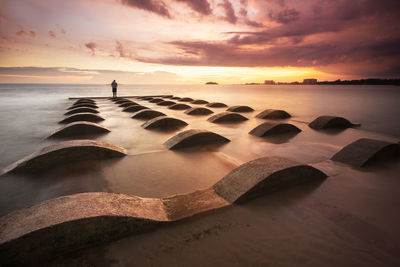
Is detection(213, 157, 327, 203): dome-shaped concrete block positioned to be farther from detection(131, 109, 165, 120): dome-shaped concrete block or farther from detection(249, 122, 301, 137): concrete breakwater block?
detection(131, 109, 165, 120): dome-shaped concrete block

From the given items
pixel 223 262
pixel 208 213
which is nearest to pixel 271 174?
pixel 208 213

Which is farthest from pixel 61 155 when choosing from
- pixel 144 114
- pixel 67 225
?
pixel 144 114

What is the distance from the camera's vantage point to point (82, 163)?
264 inches

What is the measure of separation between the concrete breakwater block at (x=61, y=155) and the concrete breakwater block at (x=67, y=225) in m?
3.58

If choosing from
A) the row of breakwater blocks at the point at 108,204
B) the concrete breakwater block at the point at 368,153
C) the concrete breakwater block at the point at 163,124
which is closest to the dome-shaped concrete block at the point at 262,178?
the row of breakwater blocks at the point at 108,204

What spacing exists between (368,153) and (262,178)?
15.4 feet

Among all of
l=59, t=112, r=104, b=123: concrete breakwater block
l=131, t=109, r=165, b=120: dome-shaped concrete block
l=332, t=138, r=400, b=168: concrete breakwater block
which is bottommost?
l=59, t=112, r=104, b=123: concrete breakwater block

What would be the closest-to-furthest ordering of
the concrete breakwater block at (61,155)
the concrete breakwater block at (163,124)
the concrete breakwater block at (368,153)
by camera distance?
1. the concrete breakwater block at (61,155)
2. the concrete breakwater block at (368,153)
3. the concrete breakwater block at (163,124)

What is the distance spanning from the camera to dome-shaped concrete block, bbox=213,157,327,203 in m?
4.45

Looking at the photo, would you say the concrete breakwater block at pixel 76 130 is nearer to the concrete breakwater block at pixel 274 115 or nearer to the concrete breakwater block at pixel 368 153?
the concrete breakwater block at pixel 368 153

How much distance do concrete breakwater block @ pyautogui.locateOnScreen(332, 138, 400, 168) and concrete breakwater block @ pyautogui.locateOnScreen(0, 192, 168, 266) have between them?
6.31m

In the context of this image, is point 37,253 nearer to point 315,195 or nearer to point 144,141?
point 315,195

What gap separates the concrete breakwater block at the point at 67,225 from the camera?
110 inches

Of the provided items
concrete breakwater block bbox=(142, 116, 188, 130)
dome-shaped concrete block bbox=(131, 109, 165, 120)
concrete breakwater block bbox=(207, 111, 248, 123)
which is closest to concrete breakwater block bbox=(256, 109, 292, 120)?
concrete breakwater block bbox=(207, 111, 248, 123)
